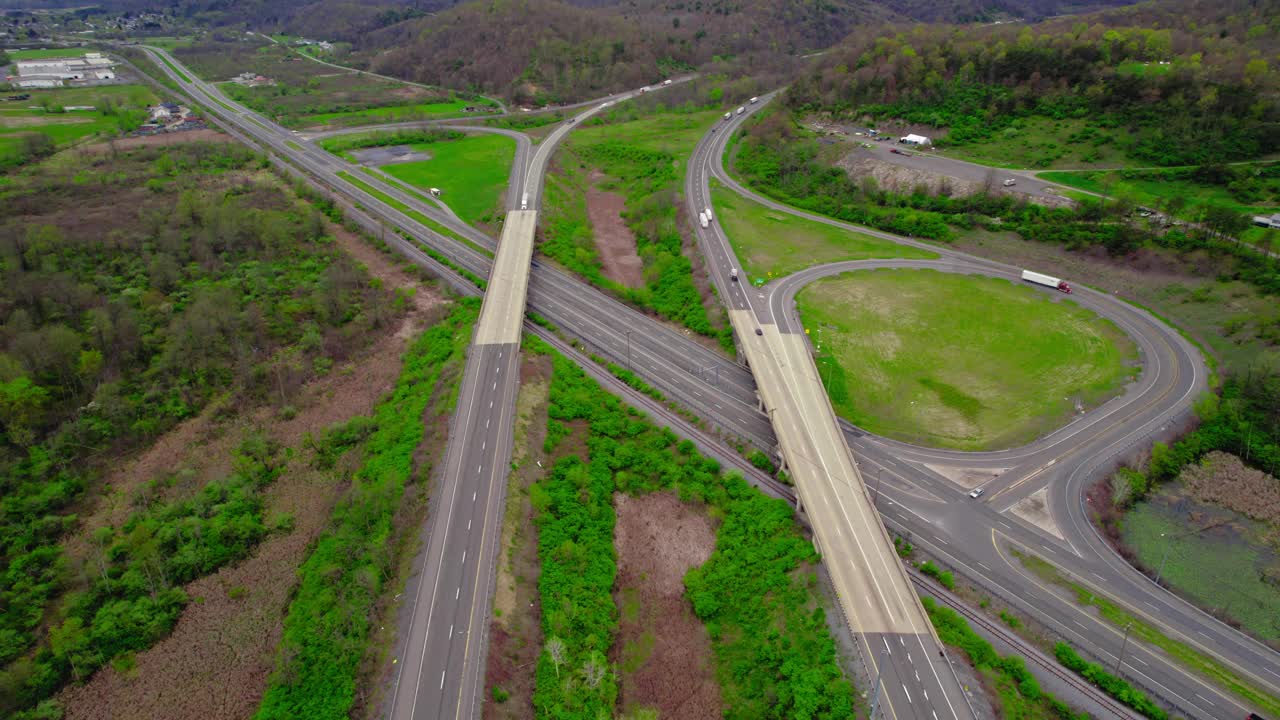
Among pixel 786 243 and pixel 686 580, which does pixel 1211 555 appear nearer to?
Result: pixel 686 580

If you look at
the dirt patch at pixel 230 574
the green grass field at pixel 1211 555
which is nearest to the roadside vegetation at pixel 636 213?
the dirt patch at pixel 230 574

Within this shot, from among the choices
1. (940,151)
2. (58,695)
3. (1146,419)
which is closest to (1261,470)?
(1146,419)

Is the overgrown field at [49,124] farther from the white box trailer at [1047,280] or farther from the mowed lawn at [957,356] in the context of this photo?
the white box trailer at [1047,280]

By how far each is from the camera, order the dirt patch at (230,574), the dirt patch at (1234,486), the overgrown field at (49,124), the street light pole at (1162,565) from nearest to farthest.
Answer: the dirt patch at (230,574) < the street light pole at (1162,565) < the dirt patch at (1234,486) < the overgrown field at (49,124)

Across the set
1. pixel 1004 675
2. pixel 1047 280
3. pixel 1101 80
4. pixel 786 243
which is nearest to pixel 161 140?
pixel 786 243

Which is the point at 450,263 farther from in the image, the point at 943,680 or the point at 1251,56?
the point at 1251,56

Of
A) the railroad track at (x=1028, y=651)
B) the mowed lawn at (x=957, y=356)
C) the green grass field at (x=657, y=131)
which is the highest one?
the green grass field at (x=657, y=131)
